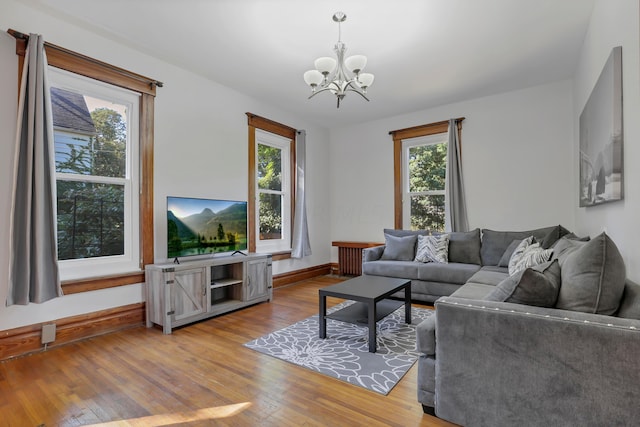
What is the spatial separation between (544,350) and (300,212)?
13.4 ft

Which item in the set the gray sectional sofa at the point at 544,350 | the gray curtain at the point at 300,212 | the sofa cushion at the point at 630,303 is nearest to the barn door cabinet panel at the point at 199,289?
the gray curtain at the point at 300,212

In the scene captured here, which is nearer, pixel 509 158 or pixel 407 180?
pixel 509 158

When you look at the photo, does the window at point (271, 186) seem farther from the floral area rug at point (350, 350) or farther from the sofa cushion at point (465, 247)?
the sofa cushion at point (465, 247)

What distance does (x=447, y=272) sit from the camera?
12.3ft

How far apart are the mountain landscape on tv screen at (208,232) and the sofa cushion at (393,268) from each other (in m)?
1.79

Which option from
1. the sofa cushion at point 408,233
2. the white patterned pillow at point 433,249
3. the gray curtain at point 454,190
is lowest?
the white patterned pillow at point 433,249

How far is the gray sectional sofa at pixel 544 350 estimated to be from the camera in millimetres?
1255

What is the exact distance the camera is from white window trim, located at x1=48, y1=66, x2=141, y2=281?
112 inches

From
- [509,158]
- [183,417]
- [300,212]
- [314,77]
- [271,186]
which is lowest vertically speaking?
[183,417]

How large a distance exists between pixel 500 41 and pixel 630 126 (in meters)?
1.79

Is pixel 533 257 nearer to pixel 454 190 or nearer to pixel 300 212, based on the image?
pixel 454 190

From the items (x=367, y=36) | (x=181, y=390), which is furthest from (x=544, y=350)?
(x=367, y=36)

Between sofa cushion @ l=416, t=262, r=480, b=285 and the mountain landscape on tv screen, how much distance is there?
238 centimetres

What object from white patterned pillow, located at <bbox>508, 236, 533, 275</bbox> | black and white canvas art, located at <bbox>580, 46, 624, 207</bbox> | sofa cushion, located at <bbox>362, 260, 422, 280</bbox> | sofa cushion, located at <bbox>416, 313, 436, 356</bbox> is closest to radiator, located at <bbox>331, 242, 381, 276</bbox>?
sofa cushion, located at <bbox>362, 260, 422, 280</bbox>
